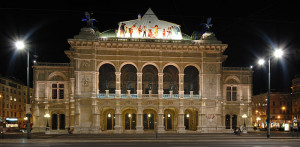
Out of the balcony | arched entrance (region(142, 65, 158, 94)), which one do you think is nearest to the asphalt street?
the balcony

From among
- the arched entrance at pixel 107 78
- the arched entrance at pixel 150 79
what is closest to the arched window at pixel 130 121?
the arched entrance at pixel 150 79

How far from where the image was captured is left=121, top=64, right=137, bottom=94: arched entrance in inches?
2041

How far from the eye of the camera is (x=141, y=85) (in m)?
47.9

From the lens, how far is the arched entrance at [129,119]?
169ft

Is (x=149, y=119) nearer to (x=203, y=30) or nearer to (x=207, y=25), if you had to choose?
(x=203, y=30)

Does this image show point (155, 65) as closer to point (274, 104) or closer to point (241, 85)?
point (241, 85)

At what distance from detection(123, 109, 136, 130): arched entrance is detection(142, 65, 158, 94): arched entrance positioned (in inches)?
149

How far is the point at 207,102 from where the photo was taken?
48562mm

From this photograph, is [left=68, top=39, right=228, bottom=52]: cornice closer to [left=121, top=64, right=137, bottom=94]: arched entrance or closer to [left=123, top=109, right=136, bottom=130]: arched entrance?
[left=121, top=64, right=137, bottom=94]: arched entrance

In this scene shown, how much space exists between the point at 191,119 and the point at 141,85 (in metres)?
11.1

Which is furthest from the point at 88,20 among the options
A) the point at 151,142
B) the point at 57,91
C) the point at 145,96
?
the point at 151,142

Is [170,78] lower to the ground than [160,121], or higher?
higher

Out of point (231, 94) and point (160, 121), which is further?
point (231, 94)

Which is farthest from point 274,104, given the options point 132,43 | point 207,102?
point 132,43
